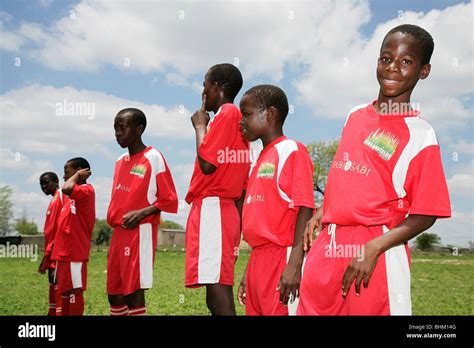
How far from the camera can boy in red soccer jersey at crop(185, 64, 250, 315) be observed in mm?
3969

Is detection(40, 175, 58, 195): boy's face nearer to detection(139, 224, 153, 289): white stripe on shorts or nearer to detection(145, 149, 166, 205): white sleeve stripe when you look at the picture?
detection(145, 149, 166, 205): white sleeve stripe

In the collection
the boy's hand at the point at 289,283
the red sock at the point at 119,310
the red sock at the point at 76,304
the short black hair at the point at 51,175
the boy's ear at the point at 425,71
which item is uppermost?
the short black hair at the point at 51,175

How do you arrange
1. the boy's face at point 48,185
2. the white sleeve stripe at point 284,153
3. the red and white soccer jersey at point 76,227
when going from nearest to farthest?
the white sleeve stripe at point 284,153 → the red and white soccer jersey at point 76,227 → the boy's face at point 48,185

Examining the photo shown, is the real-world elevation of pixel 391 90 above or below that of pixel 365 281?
above

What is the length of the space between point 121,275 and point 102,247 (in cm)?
2758

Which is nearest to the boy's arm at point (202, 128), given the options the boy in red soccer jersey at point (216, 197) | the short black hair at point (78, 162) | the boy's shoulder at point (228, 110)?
the boy in red soccer jersey at point (216, 197)

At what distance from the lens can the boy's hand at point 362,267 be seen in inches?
90.9

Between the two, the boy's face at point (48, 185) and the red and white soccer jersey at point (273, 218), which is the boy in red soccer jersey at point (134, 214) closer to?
the red and white soccer jersey at point (273, 218)

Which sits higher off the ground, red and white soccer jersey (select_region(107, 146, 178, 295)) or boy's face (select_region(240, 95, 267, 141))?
boy's face (select_region(240, 95, 267, 141))

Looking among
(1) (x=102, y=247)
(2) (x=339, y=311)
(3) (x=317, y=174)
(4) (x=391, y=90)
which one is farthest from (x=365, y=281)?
(3) (x=317, y=174)
